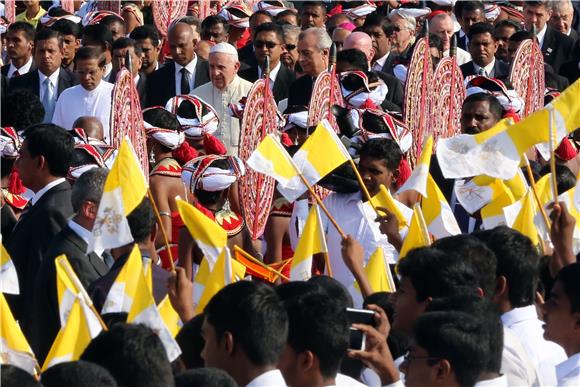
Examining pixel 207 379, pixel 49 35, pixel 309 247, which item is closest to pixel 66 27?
pixel 49 35

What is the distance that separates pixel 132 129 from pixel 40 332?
8.93 ft

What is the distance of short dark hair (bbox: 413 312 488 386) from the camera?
4887mm

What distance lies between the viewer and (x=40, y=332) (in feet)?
21.5

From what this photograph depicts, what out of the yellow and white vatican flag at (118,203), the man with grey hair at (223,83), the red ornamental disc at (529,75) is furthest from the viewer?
the red ornamental disc at (529,75)

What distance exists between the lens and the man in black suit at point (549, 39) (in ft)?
47.5

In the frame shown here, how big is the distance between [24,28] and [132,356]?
8.58 m

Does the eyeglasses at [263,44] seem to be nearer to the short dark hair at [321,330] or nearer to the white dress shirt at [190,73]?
the white dress shirt at [190,73]

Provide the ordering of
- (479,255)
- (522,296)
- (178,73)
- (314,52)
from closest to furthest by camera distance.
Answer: (479,255), (522,296), (314,52), (178,73)

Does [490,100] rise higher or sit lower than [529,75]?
higher

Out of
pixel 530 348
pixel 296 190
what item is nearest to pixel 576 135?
pixel 296 190

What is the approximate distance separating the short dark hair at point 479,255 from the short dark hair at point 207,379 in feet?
5.20

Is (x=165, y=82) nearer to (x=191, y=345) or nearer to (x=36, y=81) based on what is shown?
(x=36, y=81)

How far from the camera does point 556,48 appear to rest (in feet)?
47.8

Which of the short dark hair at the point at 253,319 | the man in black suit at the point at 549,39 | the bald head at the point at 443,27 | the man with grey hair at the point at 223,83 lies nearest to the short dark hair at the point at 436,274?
the short dark hair at the point at 253,319
